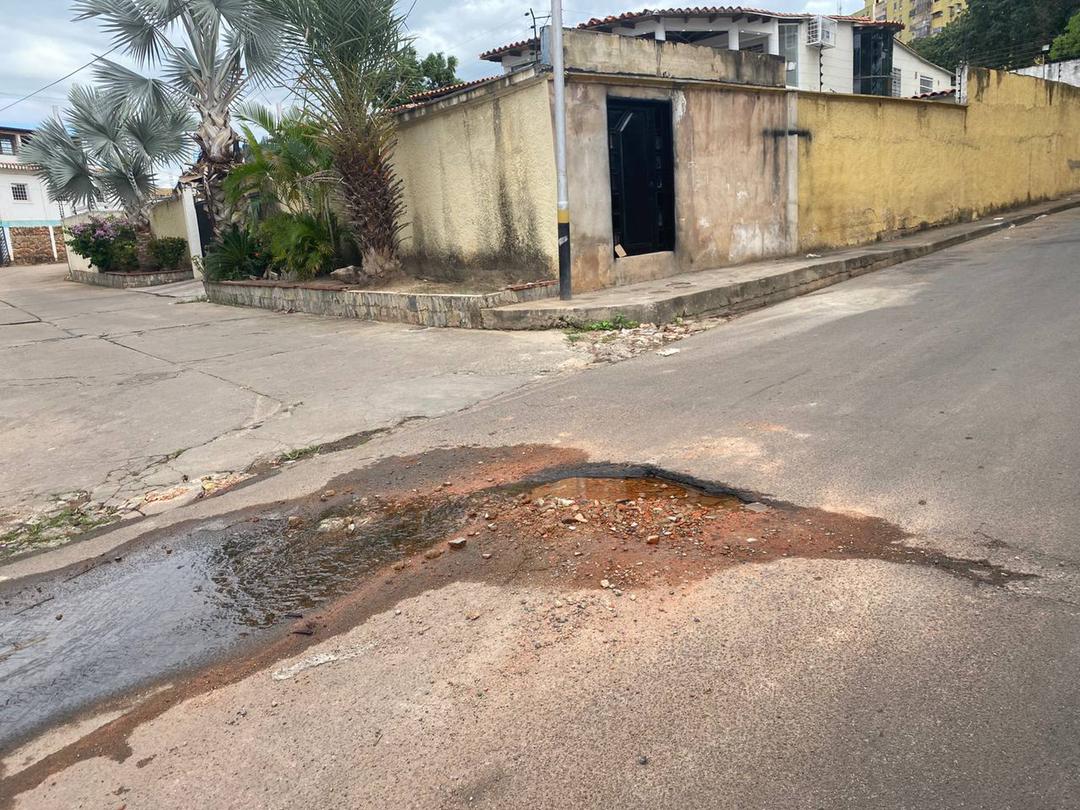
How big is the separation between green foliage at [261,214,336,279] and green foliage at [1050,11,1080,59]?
32174 millimetres

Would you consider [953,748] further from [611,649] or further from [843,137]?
[843,137]

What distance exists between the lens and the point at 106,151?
78.1 ft

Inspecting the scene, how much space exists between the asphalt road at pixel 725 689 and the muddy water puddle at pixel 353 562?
173mm

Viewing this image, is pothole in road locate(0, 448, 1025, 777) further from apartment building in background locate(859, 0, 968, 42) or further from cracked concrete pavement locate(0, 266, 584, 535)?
apartment building in background locate(859, 0, 968, 42)

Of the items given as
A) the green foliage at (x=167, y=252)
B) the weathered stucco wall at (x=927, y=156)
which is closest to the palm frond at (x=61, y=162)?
the green foliage at (x=167, y=252)

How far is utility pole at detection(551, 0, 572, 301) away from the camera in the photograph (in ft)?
30.8

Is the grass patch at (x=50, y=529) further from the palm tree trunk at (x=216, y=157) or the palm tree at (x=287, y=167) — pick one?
the palm tree trunk at (x=216, y=157)

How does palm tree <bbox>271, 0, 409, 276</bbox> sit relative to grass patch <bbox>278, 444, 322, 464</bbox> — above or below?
above

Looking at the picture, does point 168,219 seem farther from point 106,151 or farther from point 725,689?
point 725,689

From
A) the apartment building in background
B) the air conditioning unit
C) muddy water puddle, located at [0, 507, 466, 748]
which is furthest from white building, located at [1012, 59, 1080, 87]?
the apartment building in background

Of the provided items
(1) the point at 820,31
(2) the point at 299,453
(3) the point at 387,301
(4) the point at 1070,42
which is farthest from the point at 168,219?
(4) the point at 1070,42

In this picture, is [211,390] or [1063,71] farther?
[1063,71]

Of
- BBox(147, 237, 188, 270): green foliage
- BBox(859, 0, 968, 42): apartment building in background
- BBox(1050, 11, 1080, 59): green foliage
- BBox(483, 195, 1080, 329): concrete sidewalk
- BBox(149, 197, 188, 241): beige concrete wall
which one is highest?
BBox(859, 0, 968, 42): apartment building in background

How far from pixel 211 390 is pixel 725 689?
655 centimetres
